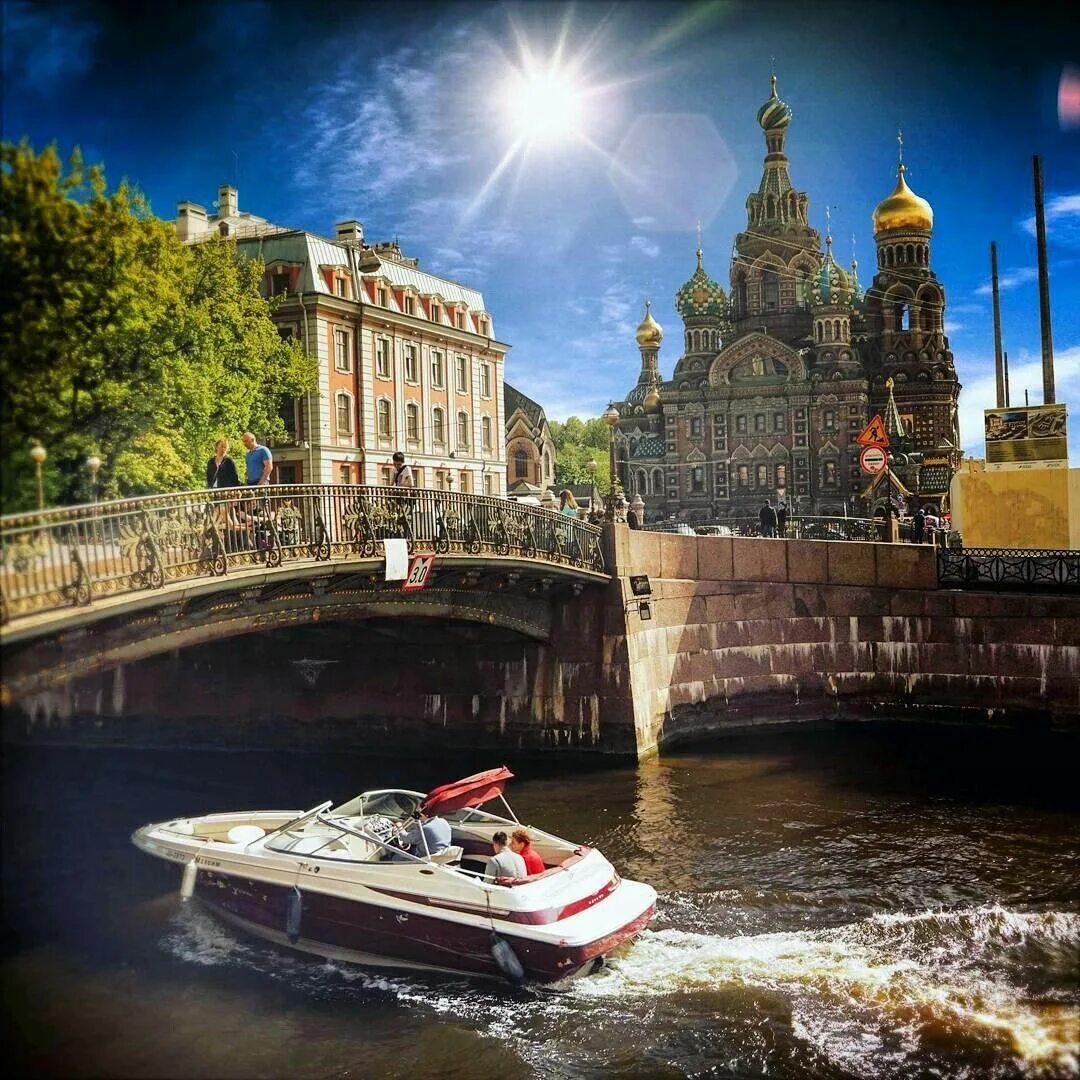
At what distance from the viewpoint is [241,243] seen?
1571 centimetres

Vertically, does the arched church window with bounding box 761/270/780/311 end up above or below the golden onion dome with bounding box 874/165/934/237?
below

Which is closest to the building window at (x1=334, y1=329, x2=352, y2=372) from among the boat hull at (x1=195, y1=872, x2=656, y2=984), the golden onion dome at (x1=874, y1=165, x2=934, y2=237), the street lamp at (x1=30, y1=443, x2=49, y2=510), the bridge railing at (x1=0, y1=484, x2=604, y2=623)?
the bridge railing at (x1=0, y1=484, x2=604, y2=623)

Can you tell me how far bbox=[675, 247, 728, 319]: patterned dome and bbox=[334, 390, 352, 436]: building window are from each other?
53.8 m

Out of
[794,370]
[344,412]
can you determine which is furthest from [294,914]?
[794,370]

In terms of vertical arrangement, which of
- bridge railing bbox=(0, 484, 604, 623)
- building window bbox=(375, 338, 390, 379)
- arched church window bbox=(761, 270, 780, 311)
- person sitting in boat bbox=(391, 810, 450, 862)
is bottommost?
person sitting in boat bbox=(391, 810, 450, 862)

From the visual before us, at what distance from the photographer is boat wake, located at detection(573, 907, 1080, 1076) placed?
8.40 metres

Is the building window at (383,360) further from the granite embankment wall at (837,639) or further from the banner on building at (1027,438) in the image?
the banner on building at (1027,438)

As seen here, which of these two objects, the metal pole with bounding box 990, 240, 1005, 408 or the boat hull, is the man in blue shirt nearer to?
the boat hull

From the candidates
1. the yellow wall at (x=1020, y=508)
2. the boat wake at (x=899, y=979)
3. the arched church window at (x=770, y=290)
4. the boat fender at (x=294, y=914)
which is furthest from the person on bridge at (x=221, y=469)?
the arched church window at (x=770, y=290)

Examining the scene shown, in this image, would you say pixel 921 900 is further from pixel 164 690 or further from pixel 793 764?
pixel 164 690

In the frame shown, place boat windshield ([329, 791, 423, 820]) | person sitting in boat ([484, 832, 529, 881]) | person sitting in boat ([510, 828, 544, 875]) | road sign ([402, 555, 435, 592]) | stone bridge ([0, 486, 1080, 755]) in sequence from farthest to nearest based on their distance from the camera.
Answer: road sign ([402, 555, 435, 592]), stone bridge ([0, 486, 1080, 755]), boat windshield ([329, 791, 423, 820]), person sitting in boat ([510, 828, 544, 875]), person sitting in boat ([484, 832, 529, 881])

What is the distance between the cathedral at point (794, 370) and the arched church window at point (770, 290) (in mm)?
93

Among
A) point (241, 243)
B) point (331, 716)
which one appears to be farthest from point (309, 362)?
point (331, 716)

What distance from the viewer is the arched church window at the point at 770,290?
6650cm
